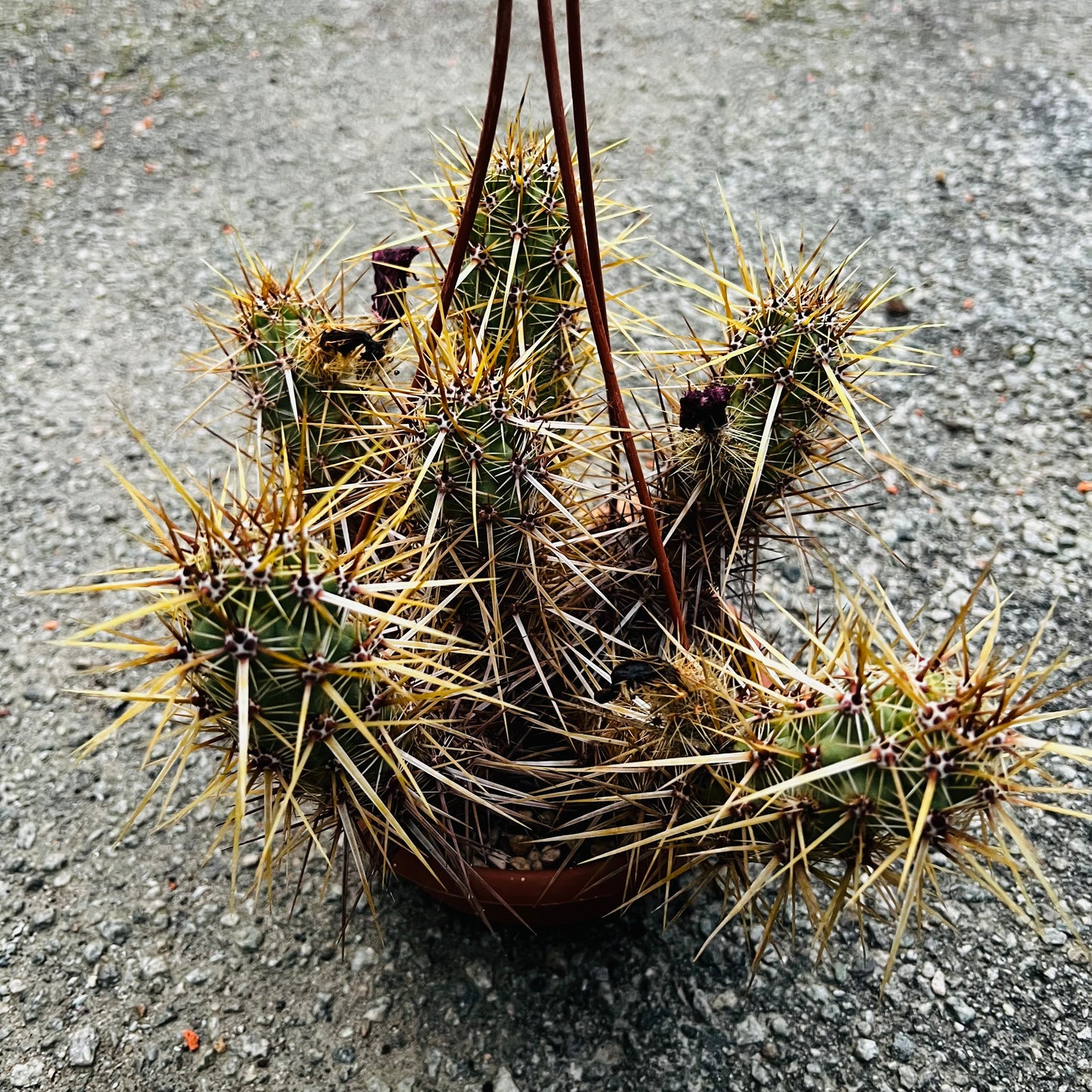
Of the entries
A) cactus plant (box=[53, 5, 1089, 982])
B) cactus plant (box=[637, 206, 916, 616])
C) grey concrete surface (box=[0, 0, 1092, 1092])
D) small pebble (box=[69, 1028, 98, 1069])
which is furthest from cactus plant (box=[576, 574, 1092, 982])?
small pebble (box=[69, 1028, 98, 1069])

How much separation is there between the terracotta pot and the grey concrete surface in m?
0.05

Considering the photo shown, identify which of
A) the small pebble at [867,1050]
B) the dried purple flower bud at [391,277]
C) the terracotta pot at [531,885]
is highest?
the dried purple flower bud at [391,277]

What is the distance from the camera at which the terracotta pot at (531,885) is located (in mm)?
904

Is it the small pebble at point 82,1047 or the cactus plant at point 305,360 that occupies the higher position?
the cactus plant at point 305,360

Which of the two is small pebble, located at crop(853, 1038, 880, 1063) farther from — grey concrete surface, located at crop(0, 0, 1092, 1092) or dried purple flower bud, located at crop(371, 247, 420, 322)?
dried purple flower bud, located at crop(371, 247, 420, 322)

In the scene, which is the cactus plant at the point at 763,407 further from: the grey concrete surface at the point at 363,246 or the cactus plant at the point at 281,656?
the grey concrete surface at the point at 363,246

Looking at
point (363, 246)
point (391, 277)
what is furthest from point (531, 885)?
point (363, 246)

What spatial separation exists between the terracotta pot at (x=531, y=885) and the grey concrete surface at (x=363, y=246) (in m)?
0.05

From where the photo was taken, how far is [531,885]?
3.02ft

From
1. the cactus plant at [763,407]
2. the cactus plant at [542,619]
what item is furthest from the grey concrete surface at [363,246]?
the cactus plant at [763,407]

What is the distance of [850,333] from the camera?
86cm

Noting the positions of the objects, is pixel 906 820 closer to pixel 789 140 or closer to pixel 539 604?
pixel 539 604

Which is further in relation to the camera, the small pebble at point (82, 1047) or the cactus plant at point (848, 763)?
the small pebble at point (82, 1047)

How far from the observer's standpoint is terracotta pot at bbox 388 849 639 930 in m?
0.90
